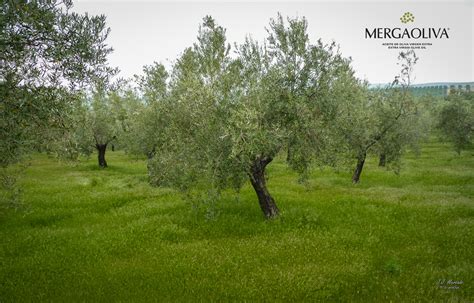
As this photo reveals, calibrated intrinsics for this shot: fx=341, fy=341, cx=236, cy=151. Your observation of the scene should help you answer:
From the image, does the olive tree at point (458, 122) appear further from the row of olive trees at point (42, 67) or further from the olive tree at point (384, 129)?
the row of olive trees at point (42, 67)

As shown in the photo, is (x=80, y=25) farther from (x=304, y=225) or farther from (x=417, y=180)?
(x=417, y=180)

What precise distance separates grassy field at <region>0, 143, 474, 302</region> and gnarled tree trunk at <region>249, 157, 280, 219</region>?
0.74m

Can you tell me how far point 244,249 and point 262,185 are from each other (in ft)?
14.7

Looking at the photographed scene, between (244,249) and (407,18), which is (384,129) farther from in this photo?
(244,249)

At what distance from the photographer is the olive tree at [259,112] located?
1597cm

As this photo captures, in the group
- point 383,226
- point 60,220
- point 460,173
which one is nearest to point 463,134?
point 460,173

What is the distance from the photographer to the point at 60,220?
20.8 meters

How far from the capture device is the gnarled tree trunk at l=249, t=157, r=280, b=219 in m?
18.3

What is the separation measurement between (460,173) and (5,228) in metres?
41.1

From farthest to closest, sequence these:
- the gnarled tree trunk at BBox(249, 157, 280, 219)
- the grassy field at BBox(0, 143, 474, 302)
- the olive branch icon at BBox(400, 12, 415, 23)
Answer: the olive branch icon at BBox(400, 12, 415, 23)
the gnarled tree trunk at BBox(249, 157, 280, 219)
the grassy field at BBox(0, 143, 474, 302)

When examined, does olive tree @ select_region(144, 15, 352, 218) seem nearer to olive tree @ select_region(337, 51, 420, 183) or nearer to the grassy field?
the grassy field

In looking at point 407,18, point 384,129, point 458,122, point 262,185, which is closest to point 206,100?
point 262,185

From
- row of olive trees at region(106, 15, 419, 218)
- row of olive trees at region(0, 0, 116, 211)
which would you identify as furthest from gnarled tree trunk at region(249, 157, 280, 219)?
row of olive trees at region(0, 0, 116, 211)

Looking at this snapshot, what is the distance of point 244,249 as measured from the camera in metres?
15.0
